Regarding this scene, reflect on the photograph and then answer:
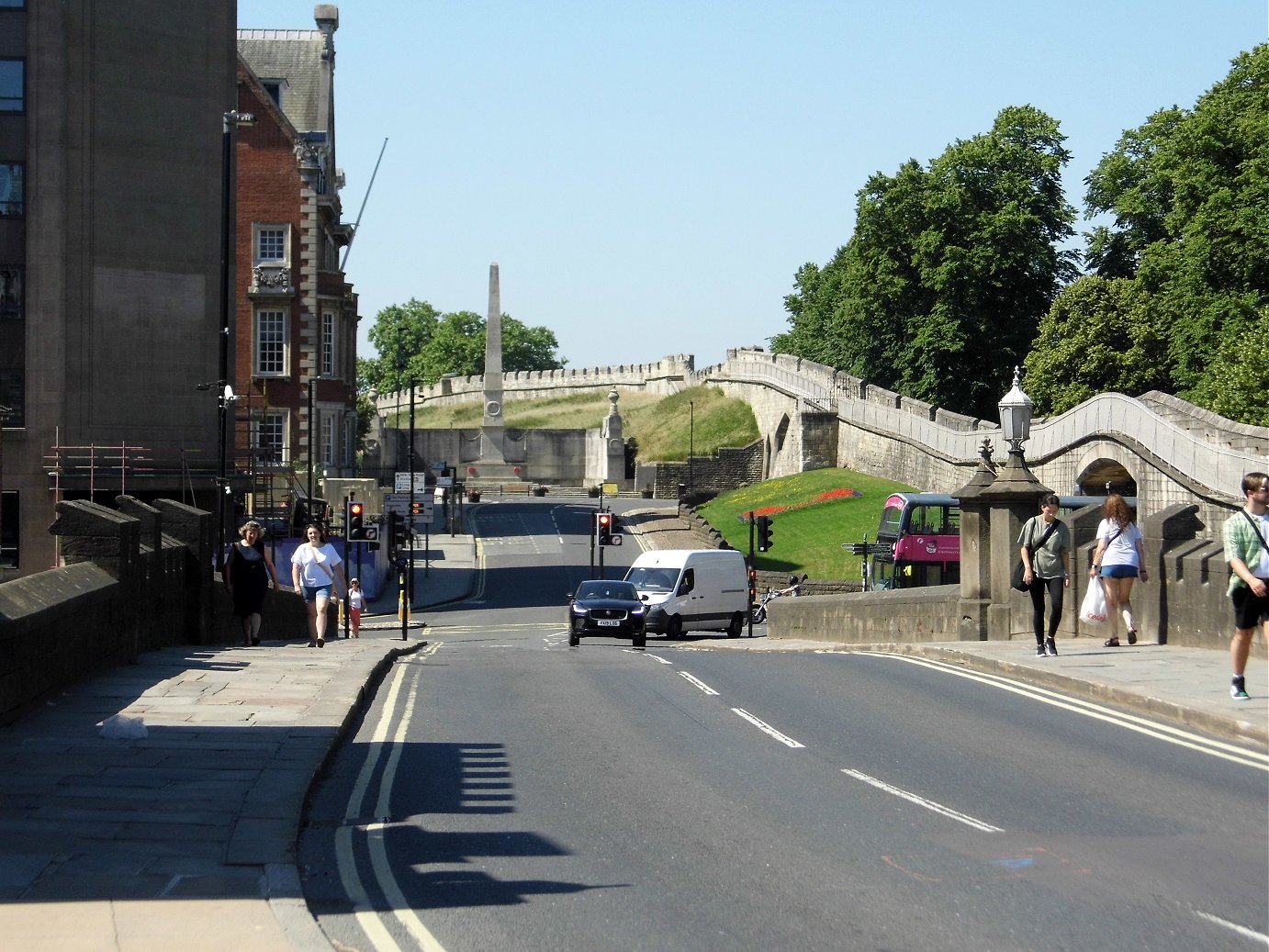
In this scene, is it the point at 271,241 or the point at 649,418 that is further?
the point at 649,418

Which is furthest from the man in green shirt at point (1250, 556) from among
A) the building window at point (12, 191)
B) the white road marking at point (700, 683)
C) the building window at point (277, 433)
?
the building window at point (277, 433)

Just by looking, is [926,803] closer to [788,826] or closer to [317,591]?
[788,826]

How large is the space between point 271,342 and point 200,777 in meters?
52.5

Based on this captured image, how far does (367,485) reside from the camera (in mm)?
63812

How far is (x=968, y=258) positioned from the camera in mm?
75562

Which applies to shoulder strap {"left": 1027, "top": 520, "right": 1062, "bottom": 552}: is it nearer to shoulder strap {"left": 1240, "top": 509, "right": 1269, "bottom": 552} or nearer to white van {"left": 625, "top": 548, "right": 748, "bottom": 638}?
shoulder strap {"left": 1240, "top": 509, "right": 1269, "bottom": 552}

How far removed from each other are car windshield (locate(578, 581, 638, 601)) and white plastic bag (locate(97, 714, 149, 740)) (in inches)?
821

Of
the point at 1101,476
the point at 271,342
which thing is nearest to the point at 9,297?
the point at 271,342

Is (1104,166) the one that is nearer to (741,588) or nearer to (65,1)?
(741,588)

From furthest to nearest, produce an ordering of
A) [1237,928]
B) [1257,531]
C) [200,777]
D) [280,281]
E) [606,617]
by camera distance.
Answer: [280,281], [606,617], [1257,531], [200,777], [1237,928]

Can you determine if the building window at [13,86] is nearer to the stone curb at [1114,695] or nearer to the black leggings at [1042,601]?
the stone curb at [1114,695]

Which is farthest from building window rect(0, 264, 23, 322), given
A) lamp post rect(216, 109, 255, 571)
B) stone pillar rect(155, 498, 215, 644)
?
stone pillar rect(155, 498, 215, 644)

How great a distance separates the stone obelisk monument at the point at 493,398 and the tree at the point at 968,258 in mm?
28401

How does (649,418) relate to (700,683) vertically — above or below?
above
